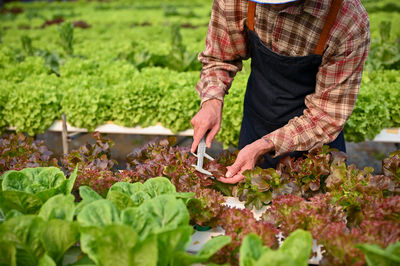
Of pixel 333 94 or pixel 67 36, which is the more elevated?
pixel 333 94

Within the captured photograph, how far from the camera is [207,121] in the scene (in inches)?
92.1

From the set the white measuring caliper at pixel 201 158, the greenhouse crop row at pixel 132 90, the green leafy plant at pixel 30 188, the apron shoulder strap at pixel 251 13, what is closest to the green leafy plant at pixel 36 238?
the green leafy plant at pixel 30 188

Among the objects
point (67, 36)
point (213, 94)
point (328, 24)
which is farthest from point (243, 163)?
point (67, 36)

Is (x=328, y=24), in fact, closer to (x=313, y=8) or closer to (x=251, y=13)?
(x=313, y=8)

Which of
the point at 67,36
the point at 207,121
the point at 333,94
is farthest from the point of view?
the point at 67,36

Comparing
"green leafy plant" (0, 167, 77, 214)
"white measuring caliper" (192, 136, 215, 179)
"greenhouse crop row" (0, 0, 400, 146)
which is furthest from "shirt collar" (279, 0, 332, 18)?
"greenhouse crop row" (0, 0, 400, 146)

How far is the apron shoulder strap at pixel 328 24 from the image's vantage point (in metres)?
2.08

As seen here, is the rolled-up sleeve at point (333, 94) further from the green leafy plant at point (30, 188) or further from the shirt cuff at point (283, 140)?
the green leafy plant at point (30, 188)

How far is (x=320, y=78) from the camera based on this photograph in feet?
7.54

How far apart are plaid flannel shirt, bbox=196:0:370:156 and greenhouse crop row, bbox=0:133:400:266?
16 centimetres

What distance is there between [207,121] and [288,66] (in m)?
0.61

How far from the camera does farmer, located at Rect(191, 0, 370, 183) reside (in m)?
2.13

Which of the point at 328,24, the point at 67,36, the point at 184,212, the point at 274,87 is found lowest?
the point at 67,36

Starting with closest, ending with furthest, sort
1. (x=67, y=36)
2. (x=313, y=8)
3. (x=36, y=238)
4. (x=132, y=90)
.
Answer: (x=36, y=238)
(x=313, y=8)
(x=132, y=90)
(x=67, y=36)
